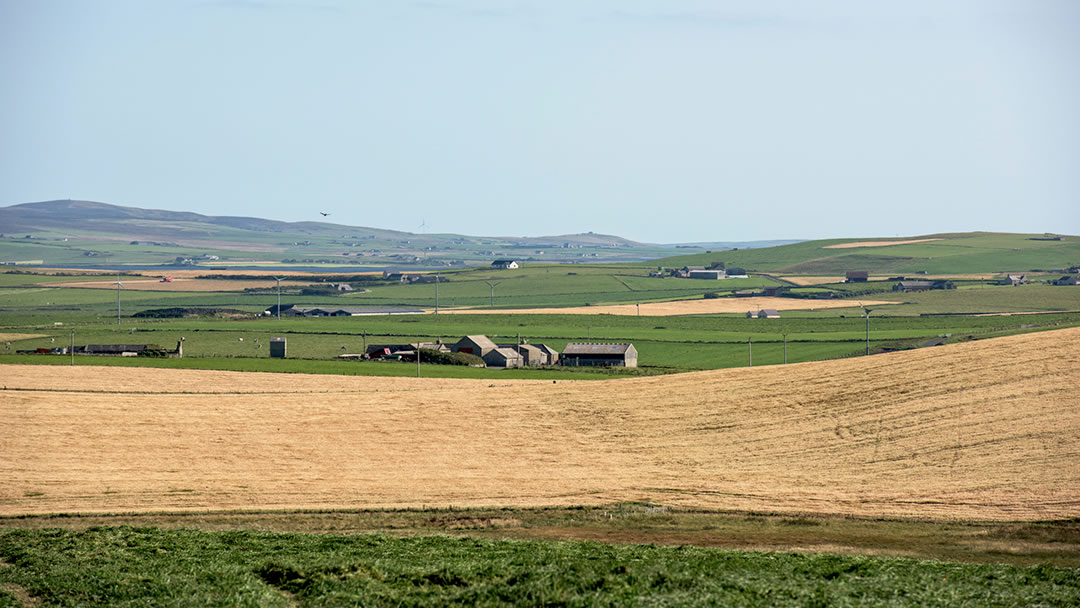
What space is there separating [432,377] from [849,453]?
35198 mm

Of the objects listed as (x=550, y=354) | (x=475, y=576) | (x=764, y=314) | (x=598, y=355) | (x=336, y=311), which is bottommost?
(x=550, y=354)

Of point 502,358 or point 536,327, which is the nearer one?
point 502,358

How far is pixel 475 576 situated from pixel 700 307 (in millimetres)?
120333

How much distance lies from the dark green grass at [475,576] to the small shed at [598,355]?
59984mm

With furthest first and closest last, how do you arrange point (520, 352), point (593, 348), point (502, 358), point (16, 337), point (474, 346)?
point (16, 337) → point (474, 346) → point (520, 352) → point (593, 348) → point (502, 358)

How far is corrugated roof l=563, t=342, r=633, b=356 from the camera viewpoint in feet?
297

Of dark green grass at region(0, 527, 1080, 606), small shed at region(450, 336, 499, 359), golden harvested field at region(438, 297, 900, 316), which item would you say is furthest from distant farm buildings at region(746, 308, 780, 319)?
dark green grass at region(0, 527, 1080, 606)

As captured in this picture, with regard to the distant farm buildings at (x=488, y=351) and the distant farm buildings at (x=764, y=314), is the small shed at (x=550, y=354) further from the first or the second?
the distant farm buildings at (x=764, y=314)

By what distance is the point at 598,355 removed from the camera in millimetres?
91438

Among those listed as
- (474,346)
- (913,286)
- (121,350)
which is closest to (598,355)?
(474,346)

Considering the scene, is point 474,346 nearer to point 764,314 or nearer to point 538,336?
point 538,336

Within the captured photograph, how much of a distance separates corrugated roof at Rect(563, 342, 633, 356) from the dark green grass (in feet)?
203

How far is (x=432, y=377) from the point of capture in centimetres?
7269

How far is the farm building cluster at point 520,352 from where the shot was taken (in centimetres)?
9025
